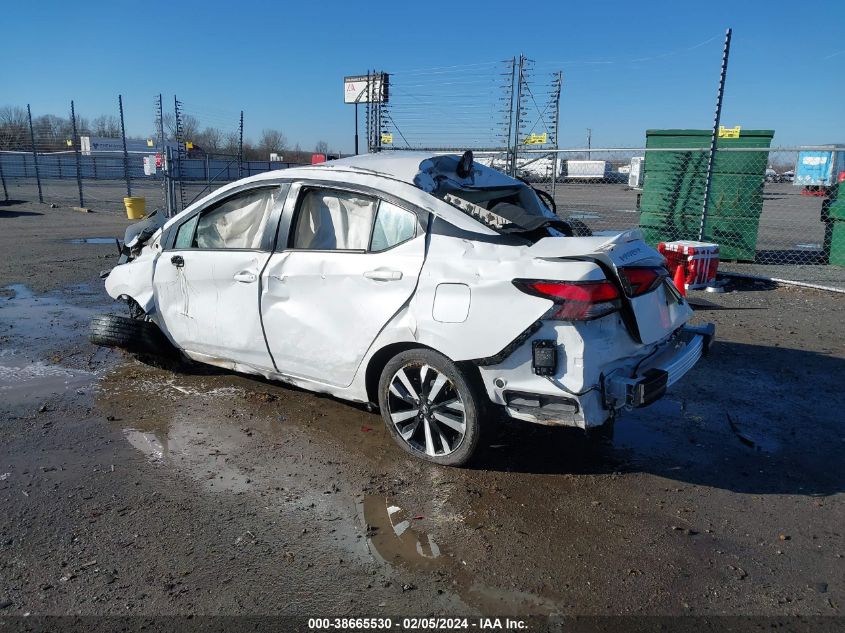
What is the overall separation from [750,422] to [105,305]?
7196 millimetres

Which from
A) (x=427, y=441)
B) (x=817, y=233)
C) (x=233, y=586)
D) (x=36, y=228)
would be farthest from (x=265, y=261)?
(x=817, y=233)

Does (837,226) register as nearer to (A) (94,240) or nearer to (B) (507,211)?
(B) (507,211)

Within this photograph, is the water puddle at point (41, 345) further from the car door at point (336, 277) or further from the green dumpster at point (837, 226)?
the green dumpster at point (837, 226)

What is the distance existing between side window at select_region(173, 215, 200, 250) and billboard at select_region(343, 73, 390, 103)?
9566mm

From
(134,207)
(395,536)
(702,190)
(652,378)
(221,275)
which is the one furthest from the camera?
(134,207)

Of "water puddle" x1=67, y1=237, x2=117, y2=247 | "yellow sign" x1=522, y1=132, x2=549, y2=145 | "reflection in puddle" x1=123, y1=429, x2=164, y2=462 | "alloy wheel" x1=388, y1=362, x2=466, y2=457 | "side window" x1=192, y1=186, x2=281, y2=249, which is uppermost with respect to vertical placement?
"yellow sign" x1=522, y1=132, x2=549, y2=145

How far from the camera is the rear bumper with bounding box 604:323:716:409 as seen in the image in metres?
3.40

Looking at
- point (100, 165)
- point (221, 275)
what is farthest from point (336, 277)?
point (100, 165)

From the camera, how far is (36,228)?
1653 cm

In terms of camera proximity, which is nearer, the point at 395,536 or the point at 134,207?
the point at 395,536

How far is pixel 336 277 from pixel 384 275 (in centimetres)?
40

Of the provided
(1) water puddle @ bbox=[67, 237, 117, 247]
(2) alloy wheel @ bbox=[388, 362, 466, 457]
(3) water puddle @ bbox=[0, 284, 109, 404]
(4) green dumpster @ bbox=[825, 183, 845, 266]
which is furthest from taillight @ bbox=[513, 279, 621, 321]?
(1) water puddle @ bbox=[67, 237, 117, 247]

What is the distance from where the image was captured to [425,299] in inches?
147

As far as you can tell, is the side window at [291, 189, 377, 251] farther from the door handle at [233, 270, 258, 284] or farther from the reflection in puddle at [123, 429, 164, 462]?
the reflection in puddle at [123, 429, 164, 462]
